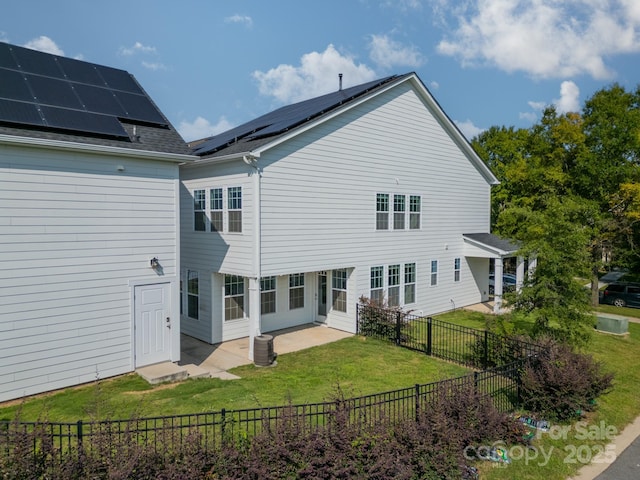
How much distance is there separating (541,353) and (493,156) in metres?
31.4

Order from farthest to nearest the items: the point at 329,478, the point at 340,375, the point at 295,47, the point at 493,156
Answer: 1. the point at 493,156
2. the point at 295,47
3. the point at 340,375
4. the point at 329,478

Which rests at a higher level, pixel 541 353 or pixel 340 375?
pixel 541 353

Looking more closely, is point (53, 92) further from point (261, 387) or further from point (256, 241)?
point (261, 387)

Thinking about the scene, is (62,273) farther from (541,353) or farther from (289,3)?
(289,3)

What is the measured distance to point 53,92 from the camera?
32.6ft

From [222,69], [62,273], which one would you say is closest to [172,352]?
[62,273]

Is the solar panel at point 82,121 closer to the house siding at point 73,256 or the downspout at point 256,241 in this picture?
the house siding at point 73,256

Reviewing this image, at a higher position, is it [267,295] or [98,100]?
[98,100]

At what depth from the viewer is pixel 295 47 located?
24.9m

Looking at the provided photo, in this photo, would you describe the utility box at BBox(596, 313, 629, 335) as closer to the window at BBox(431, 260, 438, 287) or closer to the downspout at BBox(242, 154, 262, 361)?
the window at BBox(431, 260, 438, 287)

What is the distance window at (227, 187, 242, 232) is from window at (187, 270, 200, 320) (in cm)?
267

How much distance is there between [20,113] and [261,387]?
793 cm

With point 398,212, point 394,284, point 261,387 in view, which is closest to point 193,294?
point 261,387

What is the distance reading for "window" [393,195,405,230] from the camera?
1653 centimetres
